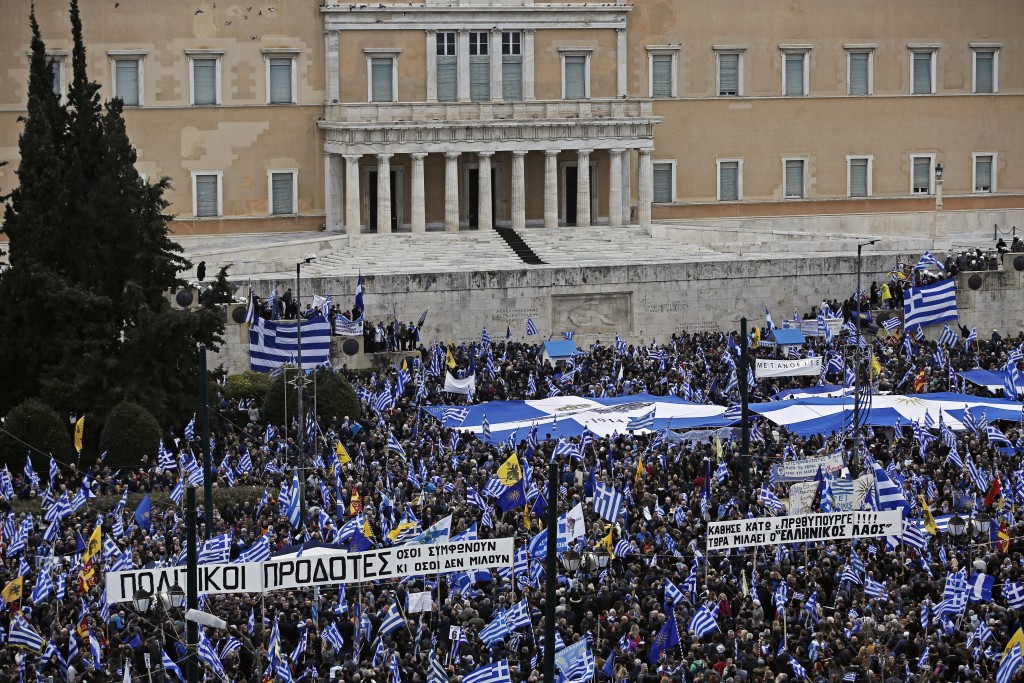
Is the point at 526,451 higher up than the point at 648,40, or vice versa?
the point at 648,40

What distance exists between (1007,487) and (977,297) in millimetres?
24190

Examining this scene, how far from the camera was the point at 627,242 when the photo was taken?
6244 cm

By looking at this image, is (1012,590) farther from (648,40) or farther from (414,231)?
(648,40)

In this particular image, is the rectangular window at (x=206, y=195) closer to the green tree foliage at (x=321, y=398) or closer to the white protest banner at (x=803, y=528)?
the green tree foliage at (x=321, y=398)

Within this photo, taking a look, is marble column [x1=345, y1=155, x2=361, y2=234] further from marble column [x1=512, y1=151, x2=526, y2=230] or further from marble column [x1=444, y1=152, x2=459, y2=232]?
marble column [x1=512, y1=151, x2=526, y2=230]

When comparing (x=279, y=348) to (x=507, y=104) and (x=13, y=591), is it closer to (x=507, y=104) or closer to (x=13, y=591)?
(x=13, y=591)

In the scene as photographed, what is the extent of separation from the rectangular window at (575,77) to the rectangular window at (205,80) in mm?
10977

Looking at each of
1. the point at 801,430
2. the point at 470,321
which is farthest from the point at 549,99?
the point at 801,430

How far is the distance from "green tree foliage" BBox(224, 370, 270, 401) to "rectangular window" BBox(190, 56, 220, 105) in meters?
17.5

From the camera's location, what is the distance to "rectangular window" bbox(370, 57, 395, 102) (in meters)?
65.0

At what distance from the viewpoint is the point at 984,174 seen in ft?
236

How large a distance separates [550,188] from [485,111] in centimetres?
322

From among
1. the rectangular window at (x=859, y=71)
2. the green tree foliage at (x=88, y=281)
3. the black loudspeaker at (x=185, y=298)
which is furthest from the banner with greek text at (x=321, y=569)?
the rectangular window at (x=859, y=71)

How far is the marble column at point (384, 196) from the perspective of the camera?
206ft
